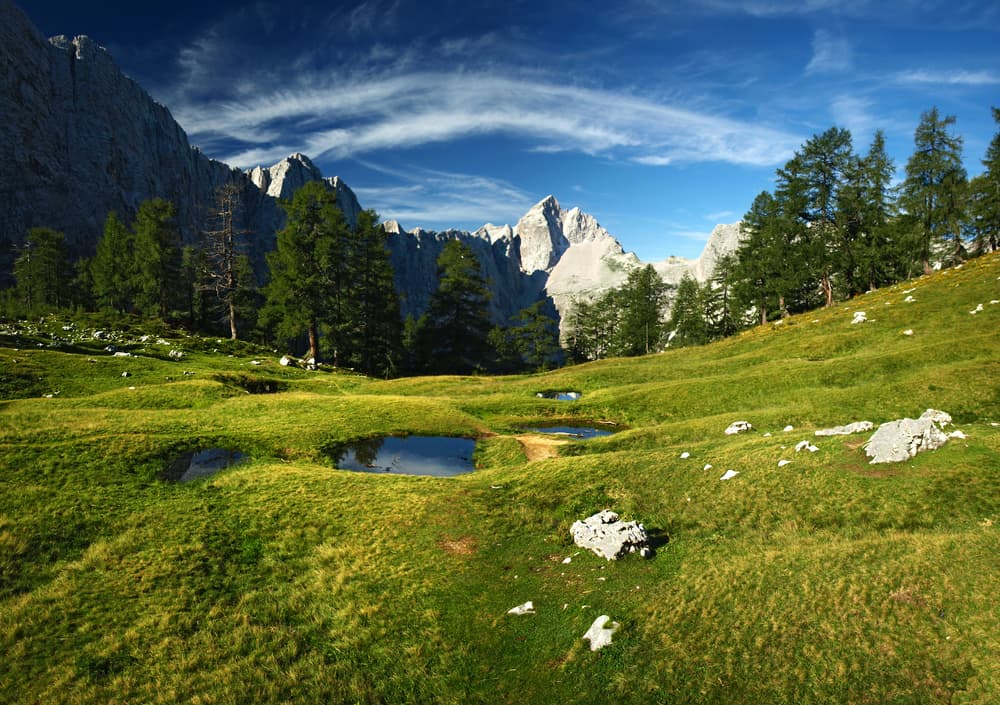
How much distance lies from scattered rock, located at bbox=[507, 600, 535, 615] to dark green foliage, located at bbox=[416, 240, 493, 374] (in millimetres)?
69393

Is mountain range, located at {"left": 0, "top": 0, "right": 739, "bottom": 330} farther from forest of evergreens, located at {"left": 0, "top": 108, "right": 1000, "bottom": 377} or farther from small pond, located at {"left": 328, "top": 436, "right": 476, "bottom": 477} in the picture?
small pond, located at {"left": 328, "top": 436, "right": 476, "bottom": 477}

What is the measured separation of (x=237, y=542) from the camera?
17.0m

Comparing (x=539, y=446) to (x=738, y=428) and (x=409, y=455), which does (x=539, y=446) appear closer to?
(x=409, y=455)

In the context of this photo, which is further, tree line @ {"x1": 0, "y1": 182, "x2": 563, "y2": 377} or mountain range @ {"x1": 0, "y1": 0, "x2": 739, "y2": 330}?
mountain range @ {"x1": 0, "y1": 0, "x2": 739, "y2": 330}

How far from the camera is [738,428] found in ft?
94.2

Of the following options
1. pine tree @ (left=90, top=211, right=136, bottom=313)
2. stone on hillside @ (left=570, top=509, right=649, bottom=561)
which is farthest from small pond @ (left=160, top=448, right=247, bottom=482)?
pine tree @ (left=90, top=211, right=136, bottom=313)

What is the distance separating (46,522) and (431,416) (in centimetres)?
2411

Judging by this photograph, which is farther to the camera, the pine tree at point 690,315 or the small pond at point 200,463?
the pine tree at point 690,315

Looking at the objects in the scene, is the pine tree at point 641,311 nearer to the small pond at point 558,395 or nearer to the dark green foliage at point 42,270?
the small pond at point 558,395

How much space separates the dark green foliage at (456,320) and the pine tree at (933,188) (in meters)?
70.2

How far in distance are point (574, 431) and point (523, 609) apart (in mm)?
25275

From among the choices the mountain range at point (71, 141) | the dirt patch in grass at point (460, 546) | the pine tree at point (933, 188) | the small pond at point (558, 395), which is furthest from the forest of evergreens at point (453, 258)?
the dirt patch in grass at point (460, 546)

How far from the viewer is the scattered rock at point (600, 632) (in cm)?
1196

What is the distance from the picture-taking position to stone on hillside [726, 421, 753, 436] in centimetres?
2845
